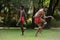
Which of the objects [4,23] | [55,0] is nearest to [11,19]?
[4,23]

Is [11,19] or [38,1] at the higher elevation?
[38,1]

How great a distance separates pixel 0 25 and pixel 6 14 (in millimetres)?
1747

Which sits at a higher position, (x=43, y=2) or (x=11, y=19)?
(x=43, y=2)

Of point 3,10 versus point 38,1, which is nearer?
point 38,1

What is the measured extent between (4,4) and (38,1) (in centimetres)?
393

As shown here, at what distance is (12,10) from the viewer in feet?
89.4

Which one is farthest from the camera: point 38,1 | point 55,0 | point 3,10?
point 3,10

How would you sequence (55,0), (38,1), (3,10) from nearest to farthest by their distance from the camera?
(38,1) < (55,0) < (3,10)

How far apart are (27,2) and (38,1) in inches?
70.8

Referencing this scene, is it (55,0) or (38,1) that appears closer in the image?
(38,1)

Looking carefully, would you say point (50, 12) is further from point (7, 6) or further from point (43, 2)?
point (7, 6)

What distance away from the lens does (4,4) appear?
26.5m

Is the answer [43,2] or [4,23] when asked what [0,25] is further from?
[43,2]

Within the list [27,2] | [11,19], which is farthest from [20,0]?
[11,19]
